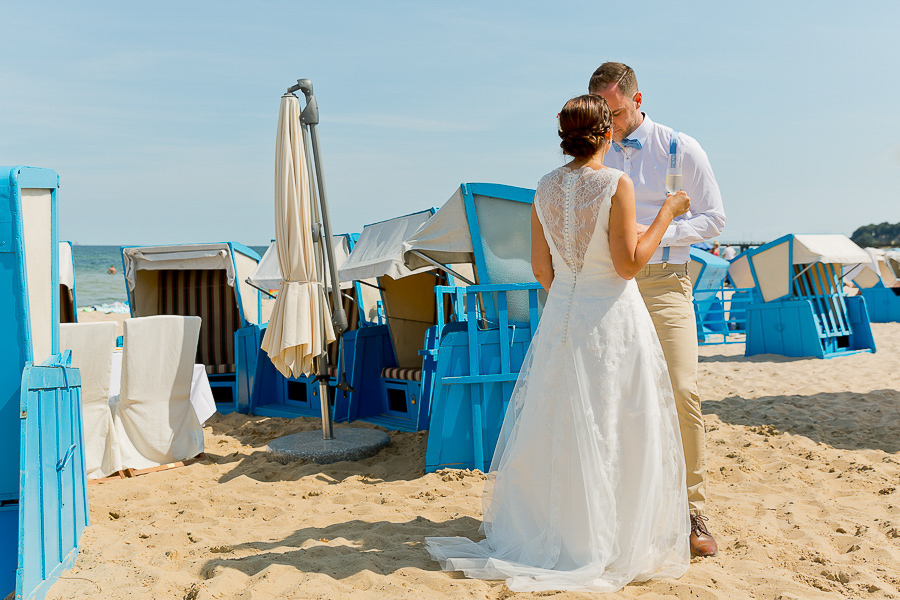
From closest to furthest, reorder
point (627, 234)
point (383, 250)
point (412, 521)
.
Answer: point (627, 234) → point (412, 521) → point (383, 250)

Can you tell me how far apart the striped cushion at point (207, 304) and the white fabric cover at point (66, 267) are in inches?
54.5

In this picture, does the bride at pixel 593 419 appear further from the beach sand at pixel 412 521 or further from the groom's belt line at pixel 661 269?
the groom's belt line at pixel 661 269

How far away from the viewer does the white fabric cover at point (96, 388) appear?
4516 mm

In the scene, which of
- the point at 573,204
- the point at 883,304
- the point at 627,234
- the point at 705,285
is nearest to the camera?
the point at 627,234

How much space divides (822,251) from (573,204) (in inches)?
348

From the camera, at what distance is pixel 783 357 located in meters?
10.0

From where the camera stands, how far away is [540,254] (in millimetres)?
2885

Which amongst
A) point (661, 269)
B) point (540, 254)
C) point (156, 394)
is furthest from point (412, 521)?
point (156, 394)

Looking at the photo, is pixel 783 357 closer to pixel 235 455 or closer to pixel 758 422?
pixel 758 422

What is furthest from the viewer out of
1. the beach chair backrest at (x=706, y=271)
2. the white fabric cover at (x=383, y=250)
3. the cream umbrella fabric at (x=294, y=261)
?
the beach chair backrest at (x=706, y=271)

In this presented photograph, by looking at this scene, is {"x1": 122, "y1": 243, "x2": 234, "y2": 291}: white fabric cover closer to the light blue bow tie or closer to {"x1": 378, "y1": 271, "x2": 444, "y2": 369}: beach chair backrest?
{"x1": 378, "y1": 271, "x2": 444, "y2": 369}: beach chair backrest

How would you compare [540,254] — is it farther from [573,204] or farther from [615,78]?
[615,78]

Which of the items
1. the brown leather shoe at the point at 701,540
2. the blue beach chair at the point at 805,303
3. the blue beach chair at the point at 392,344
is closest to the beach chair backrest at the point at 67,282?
the blue beach chair at the point at 392,344

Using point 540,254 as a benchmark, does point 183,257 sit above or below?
above
